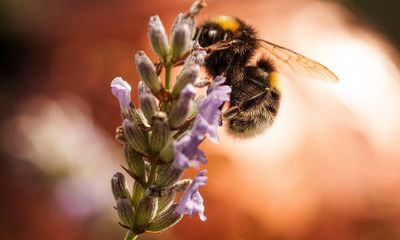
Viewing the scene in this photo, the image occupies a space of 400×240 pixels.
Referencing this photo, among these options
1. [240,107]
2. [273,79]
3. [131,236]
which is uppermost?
[273,79]

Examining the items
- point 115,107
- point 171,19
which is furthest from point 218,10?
point 115,107

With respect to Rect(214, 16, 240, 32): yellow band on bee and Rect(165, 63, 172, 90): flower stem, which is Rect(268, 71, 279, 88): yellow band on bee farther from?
Rect(165, 63, 172, 90): flower stem

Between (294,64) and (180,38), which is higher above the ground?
(294,64)

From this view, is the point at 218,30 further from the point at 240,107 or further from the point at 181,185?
the point at 181,185

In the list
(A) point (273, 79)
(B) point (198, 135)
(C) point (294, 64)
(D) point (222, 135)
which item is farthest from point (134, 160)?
(D) point (222, 135)

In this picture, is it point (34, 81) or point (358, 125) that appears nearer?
point (358, 125)

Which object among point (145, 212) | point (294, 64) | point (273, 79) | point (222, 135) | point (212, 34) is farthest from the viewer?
point (222, 135)

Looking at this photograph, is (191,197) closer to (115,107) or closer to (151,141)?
(151,141)
